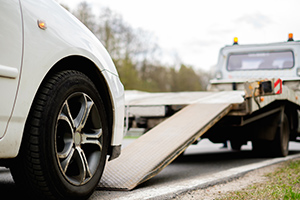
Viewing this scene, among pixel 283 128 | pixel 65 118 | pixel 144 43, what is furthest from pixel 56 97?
pixel 144 43

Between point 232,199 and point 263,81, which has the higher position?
point 263,81

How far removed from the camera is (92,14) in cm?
2684

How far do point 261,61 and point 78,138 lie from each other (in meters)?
6.99

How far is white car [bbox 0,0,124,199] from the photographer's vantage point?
2.16 meters

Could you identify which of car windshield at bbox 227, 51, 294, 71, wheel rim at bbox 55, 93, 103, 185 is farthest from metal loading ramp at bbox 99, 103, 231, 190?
car windshield at bbox 227, 51, 294, 71

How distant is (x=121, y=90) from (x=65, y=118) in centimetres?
84

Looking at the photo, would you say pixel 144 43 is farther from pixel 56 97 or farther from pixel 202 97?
pixel 56 97

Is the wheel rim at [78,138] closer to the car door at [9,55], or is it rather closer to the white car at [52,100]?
the white car at [52,100]

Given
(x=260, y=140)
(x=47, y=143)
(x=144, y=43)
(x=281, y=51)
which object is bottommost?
(x=260, y=140)

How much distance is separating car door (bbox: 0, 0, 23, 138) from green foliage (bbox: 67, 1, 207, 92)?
2054 cm

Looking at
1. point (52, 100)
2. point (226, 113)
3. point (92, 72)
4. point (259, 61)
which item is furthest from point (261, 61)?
point (52, 100)

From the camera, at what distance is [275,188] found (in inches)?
142

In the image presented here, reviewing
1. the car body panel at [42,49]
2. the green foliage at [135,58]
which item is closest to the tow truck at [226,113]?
the car body panel at [42,49]

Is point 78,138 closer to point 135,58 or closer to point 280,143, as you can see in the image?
point 280,143
